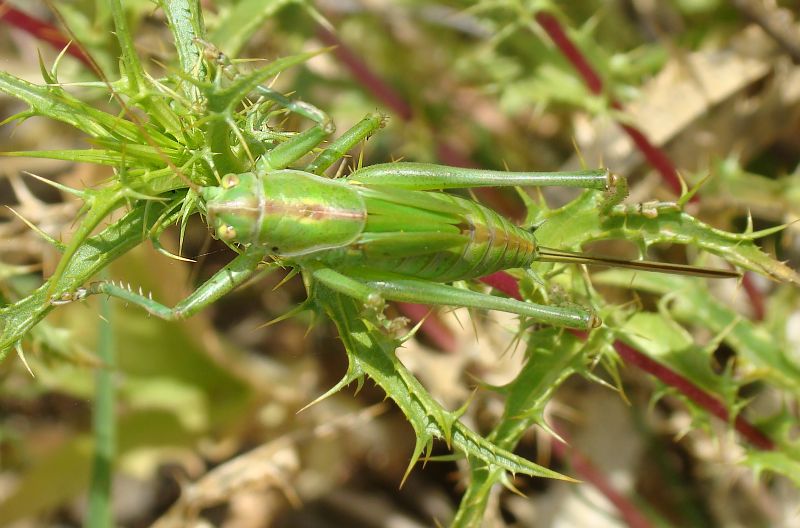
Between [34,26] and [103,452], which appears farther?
[103,452]

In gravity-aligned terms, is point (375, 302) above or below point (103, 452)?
above

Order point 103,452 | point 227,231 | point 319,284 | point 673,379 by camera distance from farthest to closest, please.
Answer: point 103,452 < point 673,379 < point 319,284 < point 227,231

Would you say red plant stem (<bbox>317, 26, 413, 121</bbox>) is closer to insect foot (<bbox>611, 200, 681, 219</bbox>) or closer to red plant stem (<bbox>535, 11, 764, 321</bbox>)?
red plant stem (<bbox>535, 11, 764, 321</bbox>)

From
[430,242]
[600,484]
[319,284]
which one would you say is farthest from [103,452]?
[600,484]

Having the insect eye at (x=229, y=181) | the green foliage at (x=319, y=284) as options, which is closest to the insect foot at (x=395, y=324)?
the green foliage at (x=319, y=284)

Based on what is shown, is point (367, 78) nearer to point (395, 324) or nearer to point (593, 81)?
point (593, 81)

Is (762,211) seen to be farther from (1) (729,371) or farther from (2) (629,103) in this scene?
(1) (729,371)

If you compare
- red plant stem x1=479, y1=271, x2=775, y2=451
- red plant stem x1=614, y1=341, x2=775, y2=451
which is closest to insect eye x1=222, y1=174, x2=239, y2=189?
red plant stem x1=479, y1=271, x2=775, y2=451

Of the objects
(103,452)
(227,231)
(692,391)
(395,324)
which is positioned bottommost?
(692,391)
